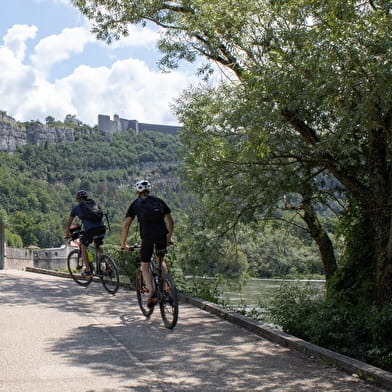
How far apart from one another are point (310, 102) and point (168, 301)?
3018mm

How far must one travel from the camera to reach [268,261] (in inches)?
823

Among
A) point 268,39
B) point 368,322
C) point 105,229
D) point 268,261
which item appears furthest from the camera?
point 268,261

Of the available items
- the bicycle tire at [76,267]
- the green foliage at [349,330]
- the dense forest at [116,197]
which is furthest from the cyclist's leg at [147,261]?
the dense forest at [116,197]

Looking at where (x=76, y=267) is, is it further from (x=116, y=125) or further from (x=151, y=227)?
(x=116, y=125)

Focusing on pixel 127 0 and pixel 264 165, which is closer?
pixel 264 165

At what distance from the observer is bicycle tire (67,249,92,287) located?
437 inches

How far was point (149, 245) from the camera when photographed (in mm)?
7266

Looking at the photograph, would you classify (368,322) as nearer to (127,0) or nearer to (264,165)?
(264,165)

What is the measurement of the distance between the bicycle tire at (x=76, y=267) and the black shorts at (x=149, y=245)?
3.88 m

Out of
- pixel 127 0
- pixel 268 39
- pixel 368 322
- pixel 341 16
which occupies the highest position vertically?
pixel 127 0

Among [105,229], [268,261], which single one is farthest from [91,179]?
[105,229]

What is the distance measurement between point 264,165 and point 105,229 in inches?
118

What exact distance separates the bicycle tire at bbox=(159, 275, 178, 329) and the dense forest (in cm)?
484

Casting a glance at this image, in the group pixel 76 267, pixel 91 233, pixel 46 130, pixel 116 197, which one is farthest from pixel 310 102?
pixel 46 130
